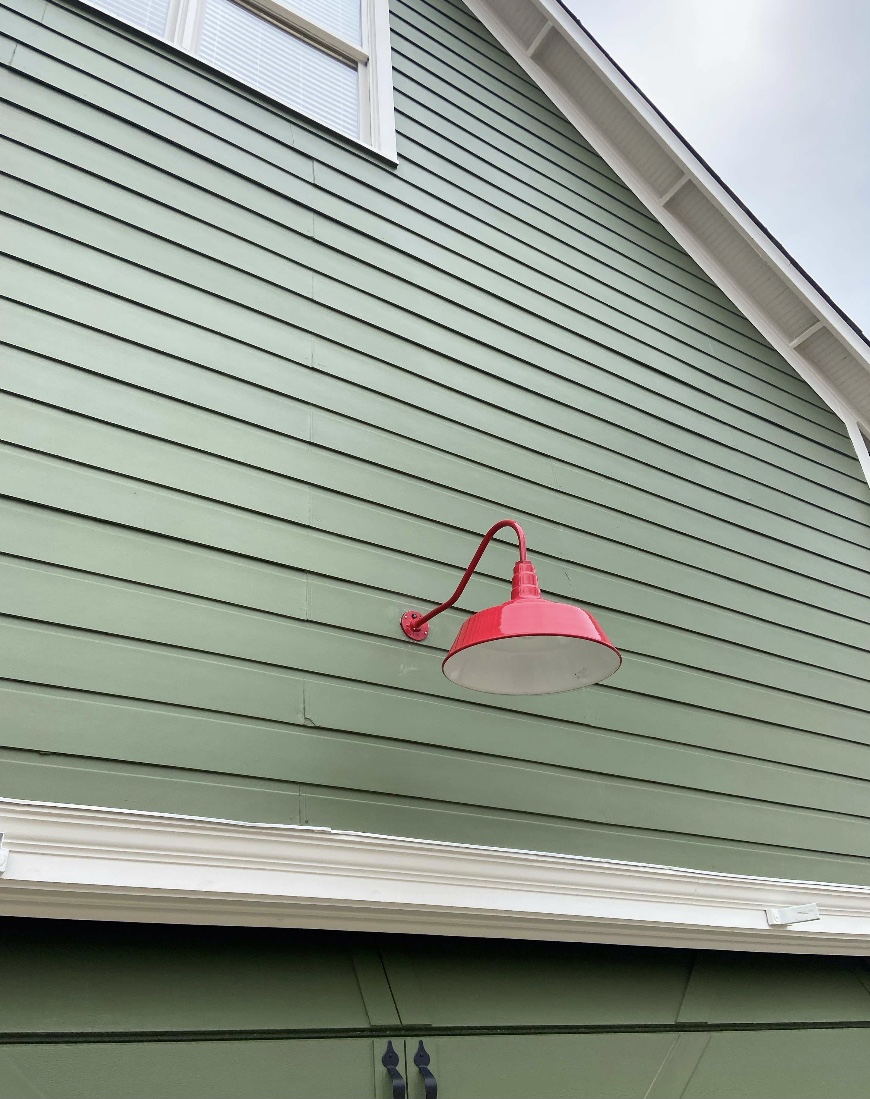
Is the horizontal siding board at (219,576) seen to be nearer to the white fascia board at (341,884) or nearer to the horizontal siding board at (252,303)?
the white fascia board at (341,884)

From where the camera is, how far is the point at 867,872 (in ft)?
11.3

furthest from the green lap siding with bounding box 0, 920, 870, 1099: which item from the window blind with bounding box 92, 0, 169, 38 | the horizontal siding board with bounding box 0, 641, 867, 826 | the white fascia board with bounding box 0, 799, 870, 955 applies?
the window blind with bounding box 92, 0, 169, 38

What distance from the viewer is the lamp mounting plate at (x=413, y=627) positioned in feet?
9.22


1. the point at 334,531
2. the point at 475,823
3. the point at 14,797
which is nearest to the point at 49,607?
the point at 14,797

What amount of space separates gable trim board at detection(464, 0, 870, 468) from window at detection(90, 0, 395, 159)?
3.24ft

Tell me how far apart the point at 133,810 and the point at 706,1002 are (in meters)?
1.98

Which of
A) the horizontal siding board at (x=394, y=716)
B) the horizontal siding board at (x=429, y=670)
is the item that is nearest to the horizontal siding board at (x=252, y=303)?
the horizontal siding board at (x=429, y=670)

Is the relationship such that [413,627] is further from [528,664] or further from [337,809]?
[337,809]

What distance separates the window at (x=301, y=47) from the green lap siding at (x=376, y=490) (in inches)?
6.5

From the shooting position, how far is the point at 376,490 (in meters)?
3.04

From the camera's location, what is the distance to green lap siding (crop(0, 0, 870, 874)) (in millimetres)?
2350

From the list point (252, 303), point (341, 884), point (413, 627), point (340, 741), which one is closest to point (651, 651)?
point (413, 627)

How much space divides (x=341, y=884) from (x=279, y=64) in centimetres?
373

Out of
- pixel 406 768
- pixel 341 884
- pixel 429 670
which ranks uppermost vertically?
pixel 429 670
